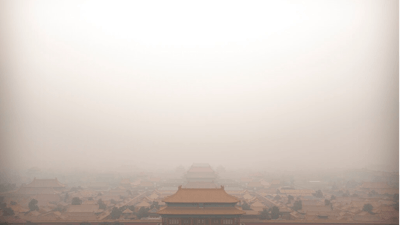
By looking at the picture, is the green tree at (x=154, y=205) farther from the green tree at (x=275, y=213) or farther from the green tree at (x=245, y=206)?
the green tree at (x=275, y=213)

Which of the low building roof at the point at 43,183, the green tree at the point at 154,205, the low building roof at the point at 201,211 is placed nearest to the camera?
the low building roof at the point at 201,211

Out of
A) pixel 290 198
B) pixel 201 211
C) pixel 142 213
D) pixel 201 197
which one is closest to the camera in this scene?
pixel 201 211

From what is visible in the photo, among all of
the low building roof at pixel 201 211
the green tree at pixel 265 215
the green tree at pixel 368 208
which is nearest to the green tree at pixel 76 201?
the low building roof at pixel 201 211

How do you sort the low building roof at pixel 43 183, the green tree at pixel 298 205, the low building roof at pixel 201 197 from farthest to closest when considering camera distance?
1. the low building roof at pixel 43 183
2. the green tree at pixel 298 205
3. the low building roof at pixel 201 197

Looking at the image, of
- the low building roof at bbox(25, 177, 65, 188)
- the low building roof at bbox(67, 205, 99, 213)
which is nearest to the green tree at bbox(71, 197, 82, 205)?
the low building roof at bbox(67, 205, 99, 213)

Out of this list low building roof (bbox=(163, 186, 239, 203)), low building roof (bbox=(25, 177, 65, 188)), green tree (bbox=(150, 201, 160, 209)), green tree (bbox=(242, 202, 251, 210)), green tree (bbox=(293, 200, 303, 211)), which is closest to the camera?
low building roof (bbox=(163, 186, 239, 203))

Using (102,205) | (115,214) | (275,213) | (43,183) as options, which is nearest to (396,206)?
(275,213)

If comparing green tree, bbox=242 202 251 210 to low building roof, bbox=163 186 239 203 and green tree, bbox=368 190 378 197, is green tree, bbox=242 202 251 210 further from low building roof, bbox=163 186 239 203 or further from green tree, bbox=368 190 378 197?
green tree, bbox=368 190 378 197

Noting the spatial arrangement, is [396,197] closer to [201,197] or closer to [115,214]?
[201,197]

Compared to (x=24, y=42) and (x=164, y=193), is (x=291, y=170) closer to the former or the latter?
(x=164, y=193)

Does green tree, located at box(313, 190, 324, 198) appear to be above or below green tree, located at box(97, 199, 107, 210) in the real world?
above

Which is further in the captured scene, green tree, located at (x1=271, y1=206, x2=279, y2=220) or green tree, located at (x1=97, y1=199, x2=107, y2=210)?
green tree, located at (x1=97, y1=199, x2=107, y2=210)

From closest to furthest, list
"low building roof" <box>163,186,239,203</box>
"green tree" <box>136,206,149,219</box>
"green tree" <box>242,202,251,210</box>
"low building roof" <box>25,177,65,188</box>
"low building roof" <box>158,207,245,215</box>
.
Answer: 1. "low building roof" <box>158,207,245,215</box>
2. "low building roof" <box>163,186,239,203</box>
3. "green tree" <box>136,206,149,219</box>
4. "green tree" <box>242,202,251,210</box>
5. "low building roof" <box>25,177,65,188</box>
